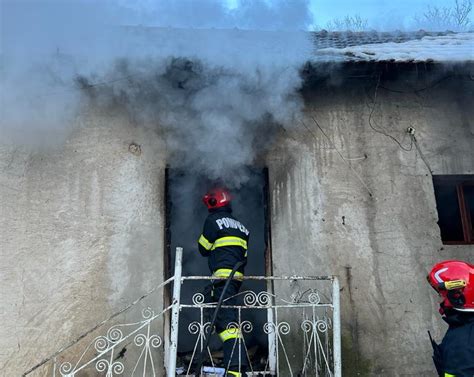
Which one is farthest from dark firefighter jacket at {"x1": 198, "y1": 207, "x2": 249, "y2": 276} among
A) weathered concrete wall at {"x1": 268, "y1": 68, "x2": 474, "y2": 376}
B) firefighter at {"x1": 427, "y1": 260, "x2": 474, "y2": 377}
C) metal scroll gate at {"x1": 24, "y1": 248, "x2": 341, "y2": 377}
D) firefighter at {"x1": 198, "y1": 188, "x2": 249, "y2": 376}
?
firefighter at {"x1": 427, "y1": 260, "x2": 474, "y2": 377}

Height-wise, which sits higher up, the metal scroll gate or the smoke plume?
the smoke plume

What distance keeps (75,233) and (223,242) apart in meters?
1.91

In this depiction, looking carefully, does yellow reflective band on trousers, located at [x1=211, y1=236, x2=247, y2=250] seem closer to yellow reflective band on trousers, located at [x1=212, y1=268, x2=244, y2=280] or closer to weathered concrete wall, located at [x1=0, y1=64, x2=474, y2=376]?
yellow reflective band on trousers, located at [x1=212, y1=268, x2=244, y2=280]

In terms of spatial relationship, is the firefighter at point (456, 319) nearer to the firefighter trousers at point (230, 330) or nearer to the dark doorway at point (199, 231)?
the firefighter trousers at point (230, 330)

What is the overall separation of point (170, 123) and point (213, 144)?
668 mm

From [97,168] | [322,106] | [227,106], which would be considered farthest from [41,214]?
[322,106]

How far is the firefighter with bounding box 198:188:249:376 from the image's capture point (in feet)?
17.5

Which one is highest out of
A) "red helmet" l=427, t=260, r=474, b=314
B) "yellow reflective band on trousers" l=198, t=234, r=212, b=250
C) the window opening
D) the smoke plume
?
the smoke plume

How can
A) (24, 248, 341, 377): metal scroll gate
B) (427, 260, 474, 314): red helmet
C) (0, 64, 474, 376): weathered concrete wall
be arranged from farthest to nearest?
(0, 64, 474, 376): weathered concrete wall
(24, 248, 341, 377): metal scroll gate
(427, 260, 474, 314): red helmet

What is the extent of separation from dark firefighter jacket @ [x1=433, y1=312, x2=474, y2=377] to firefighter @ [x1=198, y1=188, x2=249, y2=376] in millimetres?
2060

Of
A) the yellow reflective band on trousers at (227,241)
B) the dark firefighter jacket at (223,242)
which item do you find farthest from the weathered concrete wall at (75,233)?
the yellow reflective band on trousers at (227,241)

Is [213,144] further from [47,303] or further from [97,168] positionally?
[47,303]

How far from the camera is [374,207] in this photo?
260 inches

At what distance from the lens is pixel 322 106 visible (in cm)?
699
